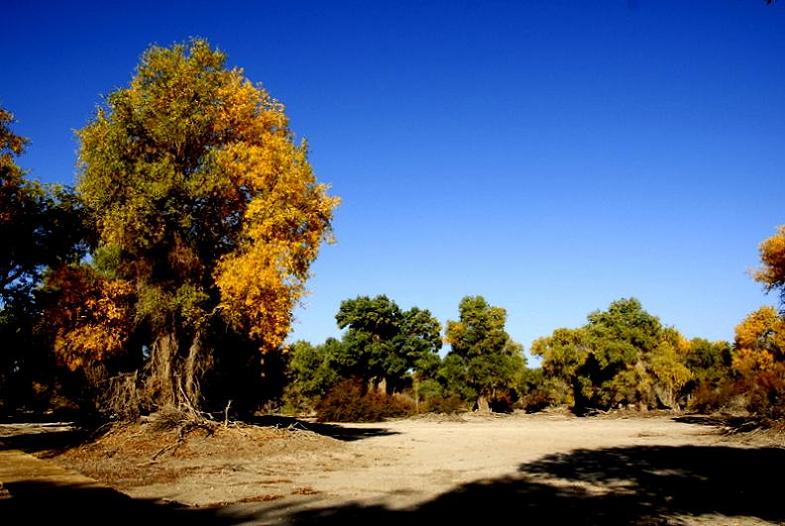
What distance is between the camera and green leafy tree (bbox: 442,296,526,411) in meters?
47.1

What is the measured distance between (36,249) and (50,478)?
13.8 meters

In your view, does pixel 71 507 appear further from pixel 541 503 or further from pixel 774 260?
pixel 774 260

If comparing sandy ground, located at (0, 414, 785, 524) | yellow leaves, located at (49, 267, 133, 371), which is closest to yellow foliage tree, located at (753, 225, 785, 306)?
sandy ground, located at (0, 414, 785, 524)

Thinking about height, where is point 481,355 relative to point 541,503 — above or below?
above

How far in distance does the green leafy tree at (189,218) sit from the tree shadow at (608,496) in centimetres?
951

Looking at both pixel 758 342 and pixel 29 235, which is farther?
pixel 758 342

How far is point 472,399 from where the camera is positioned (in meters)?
47.4

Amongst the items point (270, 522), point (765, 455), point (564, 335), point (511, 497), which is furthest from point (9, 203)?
point (564, 335)

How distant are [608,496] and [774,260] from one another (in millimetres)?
22561

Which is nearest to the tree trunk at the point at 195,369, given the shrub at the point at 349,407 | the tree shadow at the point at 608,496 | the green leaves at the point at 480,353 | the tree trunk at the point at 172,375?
the tree trunk at the point at 172,375

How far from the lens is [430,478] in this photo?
11156 millimetres

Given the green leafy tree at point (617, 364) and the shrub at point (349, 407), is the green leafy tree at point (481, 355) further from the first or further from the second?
the shrub at point (349, 407)

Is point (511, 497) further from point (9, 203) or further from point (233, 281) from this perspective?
point (9, 203)

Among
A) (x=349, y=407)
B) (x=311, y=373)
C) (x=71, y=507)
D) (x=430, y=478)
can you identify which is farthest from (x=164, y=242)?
(x=311, y=373)
